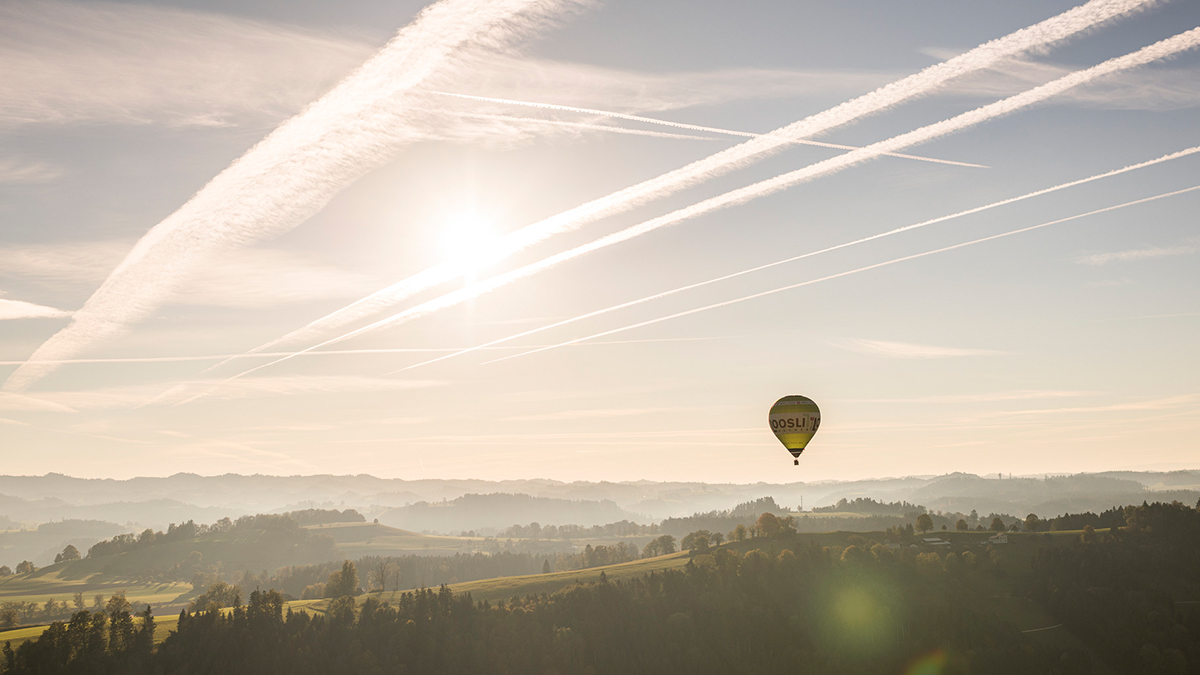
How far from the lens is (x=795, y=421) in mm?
134500

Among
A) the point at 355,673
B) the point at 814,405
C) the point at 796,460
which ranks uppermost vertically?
the point at 814,405

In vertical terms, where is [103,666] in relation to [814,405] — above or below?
below

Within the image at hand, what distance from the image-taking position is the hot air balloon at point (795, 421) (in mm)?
133625

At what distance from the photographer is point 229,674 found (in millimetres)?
199750

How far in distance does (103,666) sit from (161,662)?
15.3m

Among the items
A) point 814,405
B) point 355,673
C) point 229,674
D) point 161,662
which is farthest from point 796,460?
point 161,662

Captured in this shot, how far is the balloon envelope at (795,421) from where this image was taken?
133625mm

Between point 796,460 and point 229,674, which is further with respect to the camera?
point 229,674

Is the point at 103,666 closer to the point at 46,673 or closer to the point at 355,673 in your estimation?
the point at 46,673

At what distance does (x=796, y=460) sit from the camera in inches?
5123

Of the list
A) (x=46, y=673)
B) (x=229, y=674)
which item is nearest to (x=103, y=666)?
(x=46, y=673)

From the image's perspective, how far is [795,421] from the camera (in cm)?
13450

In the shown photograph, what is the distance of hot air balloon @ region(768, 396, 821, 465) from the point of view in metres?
134

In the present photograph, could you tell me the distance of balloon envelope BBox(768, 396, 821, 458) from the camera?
438 feet
